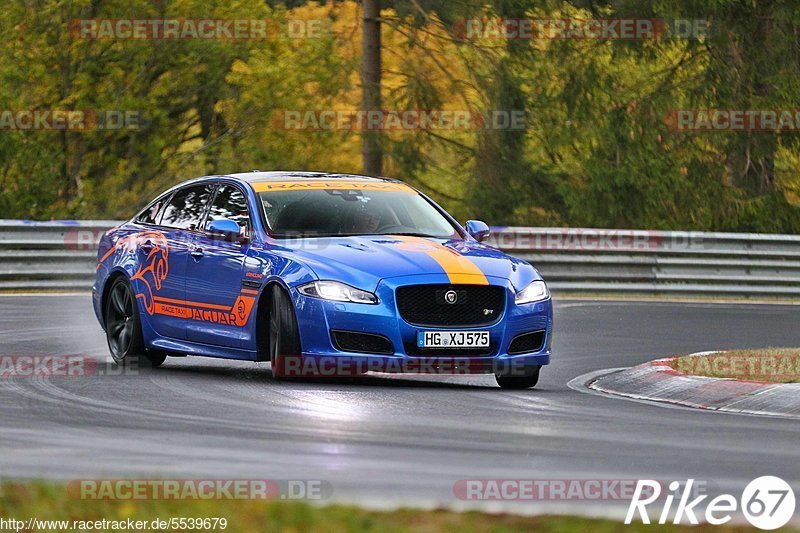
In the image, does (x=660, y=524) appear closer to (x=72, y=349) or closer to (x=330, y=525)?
(x=330, y=525)

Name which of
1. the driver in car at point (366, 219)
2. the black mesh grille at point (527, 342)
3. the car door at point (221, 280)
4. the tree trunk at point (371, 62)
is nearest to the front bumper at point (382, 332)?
the black mesh grille at point (527, 342)

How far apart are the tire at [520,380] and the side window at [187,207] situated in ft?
9.57

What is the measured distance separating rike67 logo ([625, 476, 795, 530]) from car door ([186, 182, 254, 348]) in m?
5.72

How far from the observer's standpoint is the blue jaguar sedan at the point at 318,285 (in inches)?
481

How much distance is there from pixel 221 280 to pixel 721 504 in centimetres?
664

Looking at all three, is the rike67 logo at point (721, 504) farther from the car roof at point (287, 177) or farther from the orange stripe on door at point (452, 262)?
the car roof at point (287, 177)

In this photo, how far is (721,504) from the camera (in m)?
7.43

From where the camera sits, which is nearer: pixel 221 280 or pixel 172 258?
pixel 221 280

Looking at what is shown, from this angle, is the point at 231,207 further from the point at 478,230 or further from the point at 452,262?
the point at 452,262

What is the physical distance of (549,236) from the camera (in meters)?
25.3

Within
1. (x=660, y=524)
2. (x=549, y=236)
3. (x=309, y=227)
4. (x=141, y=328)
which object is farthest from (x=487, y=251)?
(x=549, y=236)

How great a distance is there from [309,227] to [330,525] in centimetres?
692

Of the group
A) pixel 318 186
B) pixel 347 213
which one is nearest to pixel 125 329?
pixel 318 186

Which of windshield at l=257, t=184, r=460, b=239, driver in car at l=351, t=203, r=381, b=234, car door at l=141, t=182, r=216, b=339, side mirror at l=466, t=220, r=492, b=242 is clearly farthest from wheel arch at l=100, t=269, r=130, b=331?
side mirror at l=466, t=220, r=492, b=242
